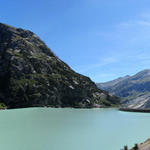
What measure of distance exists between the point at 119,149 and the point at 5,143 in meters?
23.9

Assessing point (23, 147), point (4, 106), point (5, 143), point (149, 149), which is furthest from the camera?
point (4, 106)

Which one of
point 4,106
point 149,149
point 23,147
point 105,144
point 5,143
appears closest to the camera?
point 149,149

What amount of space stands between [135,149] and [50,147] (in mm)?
16423

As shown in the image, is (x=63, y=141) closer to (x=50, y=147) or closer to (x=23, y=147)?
(x=50, y=147)

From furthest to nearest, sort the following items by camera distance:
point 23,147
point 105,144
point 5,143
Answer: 1. point 105,144
2. point 5,143
3. point 23,147

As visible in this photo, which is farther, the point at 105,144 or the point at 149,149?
the point at 105,144

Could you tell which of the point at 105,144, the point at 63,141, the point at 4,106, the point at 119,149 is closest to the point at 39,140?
the point at 63,141

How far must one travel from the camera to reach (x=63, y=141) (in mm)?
43594

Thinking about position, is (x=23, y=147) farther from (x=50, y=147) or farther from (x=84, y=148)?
(x=84, y=148)

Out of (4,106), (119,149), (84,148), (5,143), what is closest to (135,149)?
(119,149)

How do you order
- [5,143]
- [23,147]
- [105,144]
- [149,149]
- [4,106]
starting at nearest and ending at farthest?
[149,149] → [23,147] → [5,143] → [105,144] → [4,106]

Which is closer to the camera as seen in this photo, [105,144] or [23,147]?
[23,147]

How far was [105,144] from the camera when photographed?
4312 cm

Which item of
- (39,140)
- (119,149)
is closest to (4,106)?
(39,140)
